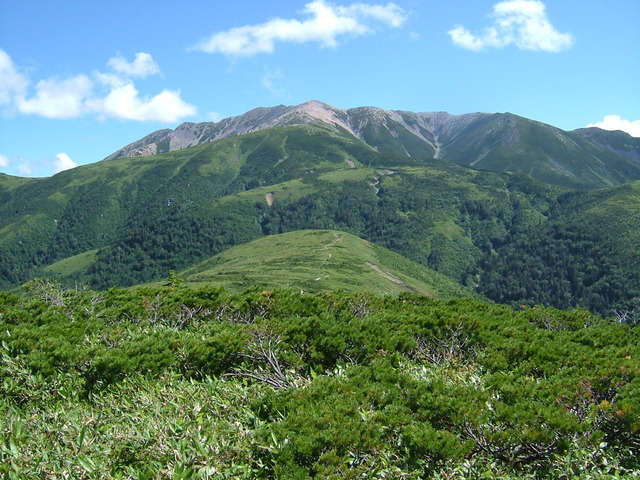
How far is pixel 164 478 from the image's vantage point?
34.9 ft

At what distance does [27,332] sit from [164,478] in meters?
16.4

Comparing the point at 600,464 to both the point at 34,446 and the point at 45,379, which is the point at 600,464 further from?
Result: the point at 45,379

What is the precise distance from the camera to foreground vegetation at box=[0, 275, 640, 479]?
11.8 m

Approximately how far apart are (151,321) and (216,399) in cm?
1918

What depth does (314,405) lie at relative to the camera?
14.3m

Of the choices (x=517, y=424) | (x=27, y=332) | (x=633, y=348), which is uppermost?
(x=27, y=332)

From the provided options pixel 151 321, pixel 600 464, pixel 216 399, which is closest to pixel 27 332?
pixel 151 321

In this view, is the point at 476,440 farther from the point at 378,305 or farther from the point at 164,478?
the point at 378,305

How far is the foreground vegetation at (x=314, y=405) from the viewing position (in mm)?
11773

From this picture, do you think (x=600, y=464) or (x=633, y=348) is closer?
(x=600, y=464)

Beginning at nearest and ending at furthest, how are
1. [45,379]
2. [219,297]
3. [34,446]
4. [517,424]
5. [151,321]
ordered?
[34,446]
[517,424]
[45,379]
[151,321]
[219,297]

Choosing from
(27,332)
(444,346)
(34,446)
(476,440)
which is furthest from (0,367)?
(444,346)

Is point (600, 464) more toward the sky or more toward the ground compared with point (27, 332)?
more toward the ground

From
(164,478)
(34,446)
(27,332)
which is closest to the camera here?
(164,478)
